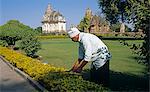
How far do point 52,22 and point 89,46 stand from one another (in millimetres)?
101163

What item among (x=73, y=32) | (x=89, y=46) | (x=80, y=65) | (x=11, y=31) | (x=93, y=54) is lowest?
(x=11, y=31)

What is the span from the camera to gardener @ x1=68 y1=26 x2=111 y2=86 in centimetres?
713

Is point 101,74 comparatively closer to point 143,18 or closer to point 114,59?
point 143,18

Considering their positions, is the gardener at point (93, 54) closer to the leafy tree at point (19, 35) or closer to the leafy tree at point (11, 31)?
the leafy tree at point (19, 35)

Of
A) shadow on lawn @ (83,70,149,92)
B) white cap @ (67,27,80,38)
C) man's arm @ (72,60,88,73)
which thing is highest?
white cap @ (67,27,80,38)

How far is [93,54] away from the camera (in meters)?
7.37

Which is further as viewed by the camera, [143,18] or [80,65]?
[143,18]

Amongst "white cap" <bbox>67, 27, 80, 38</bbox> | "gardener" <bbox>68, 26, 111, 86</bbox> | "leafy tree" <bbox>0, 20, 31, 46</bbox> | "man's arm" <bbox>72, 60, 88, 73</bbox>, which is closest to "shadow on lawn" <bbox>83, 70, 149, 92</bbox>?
"gardener" <bbox>68, 26, 111, 86</bbox>

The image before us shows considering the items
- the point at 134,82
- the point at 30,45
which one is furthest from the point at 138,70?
the point at 30,45

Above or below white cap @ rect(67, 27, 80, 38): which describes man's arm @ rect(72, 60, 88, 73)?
below

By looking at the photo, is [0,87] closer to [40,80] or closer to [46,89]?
[40,80]

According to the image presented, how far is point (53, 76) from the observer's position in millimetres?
9039

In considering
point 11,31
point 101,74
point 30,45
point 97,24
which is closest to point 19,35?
point 11,31

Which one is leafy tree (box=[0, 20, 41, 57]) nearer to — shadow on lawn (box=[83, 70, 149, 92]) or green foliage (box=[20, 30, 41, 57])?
green foliage (box=[20, 30, 41, 57])
